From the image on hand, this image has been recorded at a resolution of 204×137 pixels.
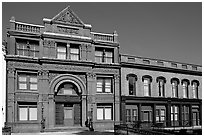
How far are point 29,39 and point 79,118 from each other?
367 inches

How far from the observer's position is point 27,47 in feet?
90.2

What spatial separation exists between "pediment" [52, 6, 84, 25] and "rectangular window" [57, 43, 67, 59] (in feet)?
8.16

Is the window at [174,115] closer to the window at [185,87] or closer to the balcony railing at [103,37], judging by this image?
the window at [185,87]

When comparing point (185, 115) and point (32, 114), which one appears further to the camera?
point (185, 115)

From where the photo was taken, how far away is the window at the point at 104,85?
29766mm

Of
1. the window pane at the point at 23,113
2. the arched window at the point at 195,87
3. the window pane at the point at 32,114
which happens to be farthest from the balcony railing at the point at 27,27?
the arched window at the point at 195,87

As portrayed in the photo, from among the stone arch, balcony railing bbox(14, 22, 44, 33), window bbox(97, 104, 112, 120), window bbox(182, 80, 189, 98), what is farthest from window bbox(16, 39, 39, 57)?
window bbox(182, 80, 189, 98)

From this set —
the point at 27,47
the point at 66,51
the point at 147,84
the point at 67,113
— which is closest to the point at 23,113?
the point at 67,113

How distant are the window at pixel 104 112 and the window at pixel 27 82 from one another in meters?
6.94

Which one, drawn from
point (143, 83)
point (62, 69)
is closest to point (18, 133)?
point (62, 69)

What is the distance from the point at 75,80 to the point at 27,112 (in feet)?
18.3

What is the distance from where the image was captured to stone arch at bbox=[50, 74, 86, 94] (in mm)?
27439

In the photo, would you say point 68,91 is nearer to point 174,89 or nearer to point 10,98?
point 10,98

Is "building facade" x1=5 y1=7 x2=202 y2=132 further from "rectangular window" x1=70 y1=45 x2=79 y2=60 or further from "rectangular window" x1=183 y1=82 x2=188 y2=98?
"rectangular window" x1=183 y1=82 x2=188 y2=98
